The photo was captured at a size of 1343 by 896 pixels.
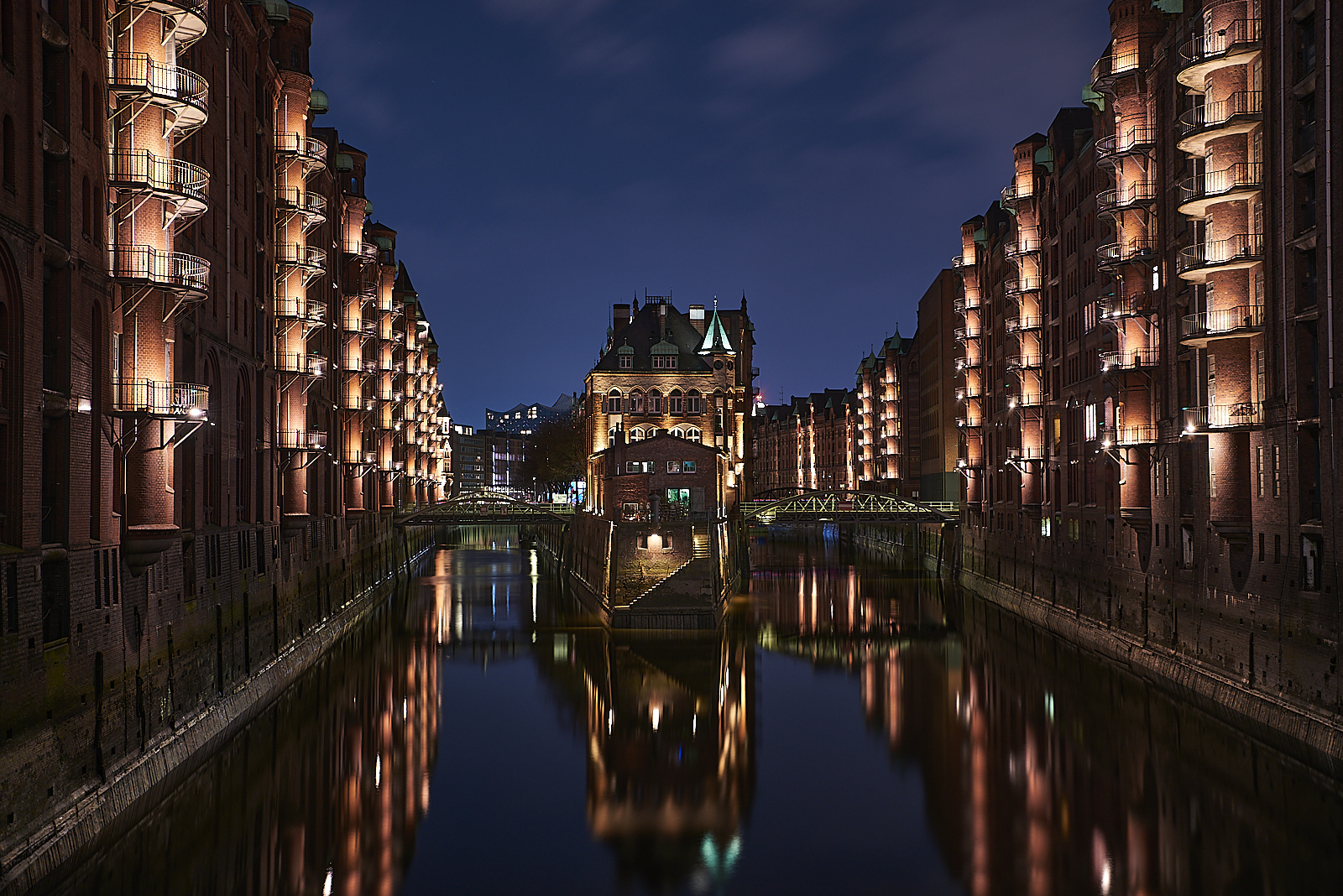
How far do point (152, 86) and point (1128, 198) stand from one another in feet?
113

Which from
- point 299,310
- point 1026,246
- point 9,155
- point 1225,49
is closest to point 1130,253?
point 1225,49

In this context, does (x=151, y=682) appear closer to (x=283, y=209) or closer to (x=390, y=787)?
(x=390, y=787)

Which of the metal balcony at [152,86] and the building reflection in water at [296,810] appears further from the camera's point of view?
the metal balcony at [152,86]

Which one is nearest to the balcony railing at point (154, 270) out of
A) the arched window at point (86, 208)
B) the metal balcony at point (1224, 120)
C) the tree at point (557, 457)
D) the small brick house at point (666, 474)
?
the arched window at point (86, 208)

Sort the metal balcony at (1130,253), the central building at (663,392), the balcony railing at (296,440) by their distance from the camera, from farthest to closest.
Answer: the central building at (663,392)
the balcony railing at (296,440)
the metal balcony at (1130,253)

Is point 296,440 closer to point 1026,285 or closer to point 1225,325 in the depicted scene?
point 1225,325

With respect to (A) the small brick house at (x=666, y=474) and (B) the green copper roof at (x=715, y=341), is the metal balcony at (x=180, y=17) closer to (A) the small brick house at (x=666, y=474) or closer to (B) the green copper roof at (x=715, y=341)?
(A) the small brick house at (x=666, y=474)

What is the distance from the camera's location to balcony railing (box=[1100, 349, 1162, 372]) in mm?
43719

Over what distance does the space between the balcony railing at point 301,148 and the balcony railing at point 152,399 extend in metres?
22.8

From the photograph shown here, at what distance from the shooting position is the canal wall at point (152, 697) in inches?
798

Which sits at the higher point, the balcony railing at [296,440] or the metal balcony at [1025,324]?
the metal balcony at [1025,324]

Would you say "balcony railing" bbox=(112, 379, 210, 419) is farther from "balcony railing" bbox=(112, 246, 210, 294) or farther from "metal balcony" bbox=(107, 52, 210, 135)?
A: "metal balcony" bbox=(107, 52, 210, 135)

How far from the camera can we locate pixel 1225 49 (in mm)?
33375

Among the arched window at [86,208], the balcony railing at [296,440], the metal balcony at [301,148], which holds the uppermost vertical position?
the metal balcony at [301,148]
